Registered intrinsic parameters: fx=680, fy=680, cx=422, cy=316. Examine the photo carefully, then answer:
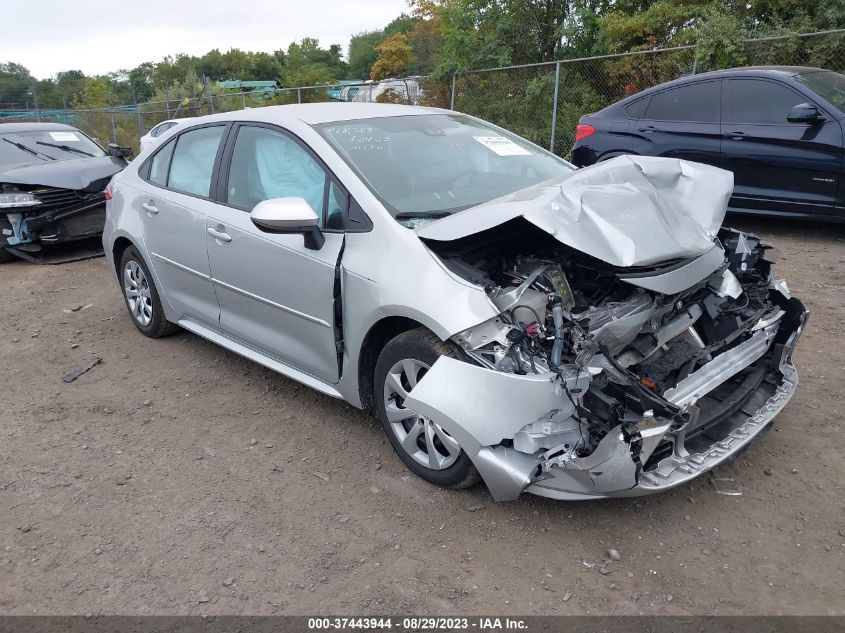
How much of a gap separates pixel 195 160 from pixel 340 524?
272 cm

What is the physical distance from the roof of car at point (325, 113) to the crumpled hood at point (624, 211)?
3.99 ft

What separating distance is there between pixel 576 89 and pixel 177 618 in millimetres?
12473

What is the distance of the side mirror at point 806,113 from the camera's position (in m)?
6.32

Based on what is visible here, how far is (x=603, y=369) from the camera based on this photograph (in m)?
2.55

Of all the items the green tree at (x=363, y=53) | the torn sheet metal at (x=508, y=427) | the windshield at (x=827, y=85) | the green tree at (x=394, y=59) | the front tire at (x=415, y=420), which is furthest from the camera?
the green tree at (x=363, y=53)

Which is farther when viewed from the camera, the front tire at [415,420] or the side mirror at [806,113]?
the side mirror at [806,113]

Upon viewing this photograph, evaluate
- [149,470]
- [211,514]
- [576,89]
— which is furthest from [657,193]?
[576,89]

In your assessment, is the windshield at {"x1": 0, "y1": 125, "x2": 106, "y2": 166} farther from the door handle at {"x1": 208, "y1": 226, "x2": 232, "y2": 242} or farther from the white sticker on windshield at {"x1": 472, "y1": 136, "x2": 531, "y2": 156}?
the white sticker on windshield at {"x1": 472, "y1": 136, "x2": 531, "y2": 156}

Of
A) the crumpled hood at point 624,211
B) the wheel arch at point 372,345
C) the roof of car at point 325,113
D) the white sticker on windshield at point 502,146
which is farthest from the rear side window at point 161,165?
the crumpled hood at point 624,211

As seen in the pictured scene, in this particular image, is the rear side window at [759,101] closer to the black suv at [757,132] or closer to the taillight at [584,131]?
the black suv at [757,132]

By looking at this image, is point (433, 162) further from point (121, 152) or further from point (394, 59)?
point (394, 59)

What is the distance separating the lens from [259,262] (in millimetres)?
3783

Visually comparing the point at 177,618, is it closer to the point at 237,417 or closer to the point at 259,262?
the point at 237,417

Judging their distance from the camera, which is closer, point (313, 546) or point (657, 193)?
point (313, 546)
